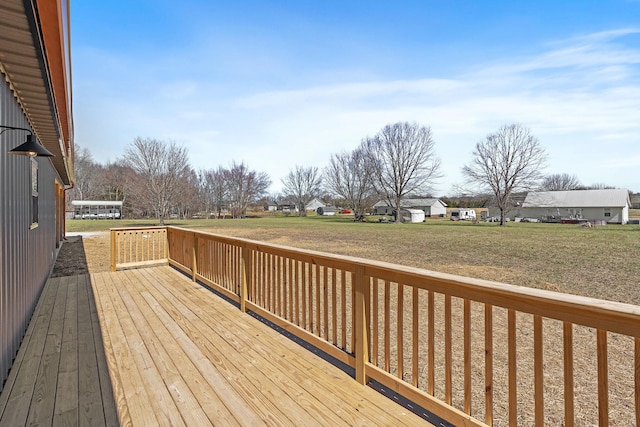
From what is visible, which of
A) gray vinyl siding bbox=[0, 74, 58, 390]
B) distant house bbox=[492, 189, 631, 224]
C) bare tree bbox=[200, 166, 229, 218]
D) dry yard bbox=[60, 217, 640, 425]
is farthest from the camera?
bare tree bbox=[200, 166, 229, 218]

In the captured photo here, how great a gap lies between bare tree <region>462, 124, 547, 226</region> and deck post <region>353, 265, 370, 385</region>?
31.2 meters

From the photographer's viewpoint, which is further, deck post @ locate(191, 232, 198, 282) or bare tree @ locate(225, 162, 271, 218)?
bare tree @ locate(225, 162, 271, 218)

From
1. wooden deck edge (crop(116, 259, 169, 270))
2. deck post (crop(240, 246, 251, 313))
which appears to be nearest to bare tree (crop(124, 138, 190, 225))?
wooden deck edge (crop(116, 259, 169, 270))

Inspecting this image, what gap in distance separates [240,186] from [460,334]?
43629mm

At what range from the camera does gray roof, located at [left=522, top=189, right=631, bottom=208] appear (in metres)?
36.5

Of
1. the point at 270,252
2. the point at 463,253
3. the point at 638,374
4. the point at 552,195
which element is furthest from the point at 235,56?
the point at 552,195

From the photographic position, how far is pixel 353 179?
4172 cm

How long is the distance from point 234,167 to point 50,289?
41626mm

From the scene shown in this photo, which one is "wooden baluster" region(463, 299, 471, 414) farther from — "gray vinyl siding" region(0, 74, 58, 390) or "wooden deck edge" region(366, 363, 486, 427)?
"gray vinyl siding" region(0, 74, 58, 390)

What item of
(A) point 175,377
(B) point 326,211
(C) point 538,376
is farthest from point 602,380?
(B) point 326,211

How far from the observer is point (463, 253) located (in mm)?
10594

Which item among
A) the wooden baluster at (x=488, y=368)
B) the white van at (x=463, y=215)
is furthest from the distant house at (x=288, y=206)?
the wooden baluster at (x=488, y=368)

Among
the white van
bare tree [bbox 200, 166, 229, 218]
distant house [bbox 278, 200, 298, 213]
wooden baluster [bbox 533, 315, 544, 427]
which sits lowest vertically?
the white van

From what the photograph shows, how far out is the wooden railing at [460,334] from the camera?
4.29 feet
